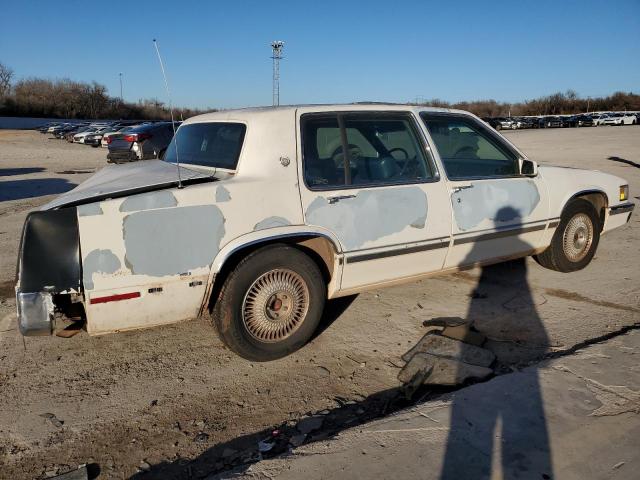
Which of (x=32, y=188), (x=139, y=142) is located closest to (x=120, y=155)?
(x=139, y=142)

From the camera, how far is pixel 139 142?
52.3ft

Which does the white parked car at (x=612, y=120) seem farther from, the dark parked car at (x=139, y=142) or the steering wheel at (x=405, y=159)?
the steering wheel at (x=405, y=159)

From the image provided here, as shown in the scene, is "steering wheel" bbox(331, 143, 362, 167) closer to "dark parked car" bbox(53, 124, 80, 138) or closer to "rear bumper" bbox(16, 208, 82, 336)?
"rear bumper" bbox(16, 208, 82, 336)

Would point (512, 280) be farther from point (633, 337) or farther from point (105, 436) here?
point (105, 436)

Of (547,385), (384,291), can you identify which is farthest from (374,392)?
(384,291)

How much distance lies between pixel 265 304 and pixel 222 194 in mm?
851

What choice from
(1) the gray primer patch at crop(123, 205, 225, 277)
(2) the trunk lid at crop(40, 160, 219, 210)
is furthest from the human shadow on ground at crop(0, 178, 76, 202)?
(1) the gray primer patch at crop(123, 205, 225, 277)

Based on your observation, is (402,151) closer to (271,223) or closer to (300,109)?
(300,109)

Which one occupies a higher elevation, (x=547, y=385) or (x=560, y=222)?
(x=560, y=222)

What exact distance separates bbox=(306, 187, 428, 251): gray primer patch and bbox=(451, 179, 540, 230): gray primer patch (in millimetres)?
408

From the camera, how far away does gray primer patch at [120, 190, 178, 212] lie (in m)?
3.11

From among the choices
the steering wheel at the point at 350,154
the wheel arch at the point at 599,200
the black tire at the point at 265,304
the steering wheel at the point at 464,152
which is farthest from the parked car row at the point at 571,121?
the black tire at the point at 265,304

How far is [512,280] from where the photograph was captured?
543 cm

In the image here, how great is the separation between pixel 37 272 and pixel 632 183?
12.6 m
